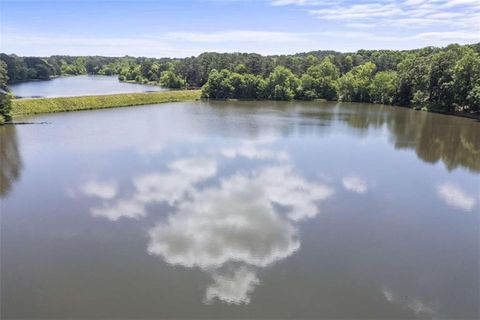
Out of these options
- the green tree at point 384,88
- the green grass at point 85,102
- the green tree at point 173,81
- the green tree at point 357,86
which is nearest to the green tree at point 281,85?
the green tree at point 357,86

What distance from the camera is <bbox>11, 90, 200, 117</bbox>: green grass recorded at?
48156mm

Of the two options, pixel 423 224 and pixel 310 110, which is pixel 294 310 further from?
pixel 310 110

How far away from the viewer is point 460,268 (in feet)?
45.3

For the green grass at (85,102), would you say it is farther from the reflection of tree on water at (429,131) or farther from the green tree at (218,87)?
the reflection of tree on water at (429,131)

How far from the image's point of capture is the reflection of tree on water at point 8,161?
2179 centimetres

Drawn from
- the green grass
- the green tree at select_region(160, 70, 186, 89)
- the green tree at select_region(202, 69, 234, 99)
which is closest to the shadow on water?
the green tree at select_region(202, 69, 234, 99)

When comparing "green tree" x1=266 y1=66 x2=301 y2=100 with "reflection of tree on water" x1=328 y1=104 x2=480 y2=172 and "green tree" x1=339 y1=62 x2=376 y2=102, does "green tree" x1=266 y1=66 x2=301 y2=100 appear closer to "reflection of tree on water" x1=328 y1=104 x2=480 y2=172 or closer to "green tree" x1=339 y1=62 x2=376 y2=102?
"green tree" x1=339 y1=62 x2=376 y2=102

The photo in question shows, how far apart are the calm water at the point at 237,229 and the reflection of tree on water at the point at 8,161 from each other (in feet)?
0.54

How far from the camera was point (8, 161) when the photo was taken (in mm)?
26188

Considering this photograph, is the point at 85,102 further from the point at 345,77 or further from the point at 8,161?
the point at 345,77

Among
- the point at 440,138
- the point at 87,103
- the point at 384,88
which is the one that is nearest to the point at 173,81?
the point at 87,103

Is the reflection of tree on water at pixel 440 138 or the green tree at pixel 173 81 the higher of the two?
the green tree at pixel 173 81

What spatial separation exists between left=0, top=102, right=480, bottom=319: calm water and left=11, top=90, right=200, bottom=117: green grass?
59.1 feet

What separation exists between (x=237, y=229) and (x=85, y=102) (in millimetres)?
44091
